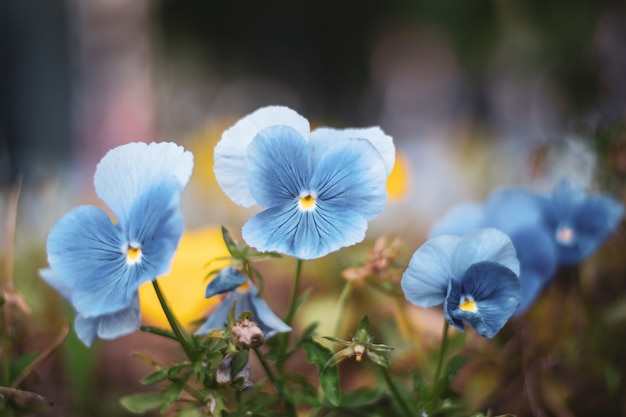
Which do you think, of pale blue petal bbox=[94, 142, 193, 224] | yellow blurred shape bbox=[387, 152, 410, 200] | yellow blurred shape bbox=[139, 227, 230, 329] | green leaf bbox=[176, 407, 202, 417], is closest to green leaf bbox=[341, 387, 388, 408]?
green leaf bbox=[176, 407, 202, 417]

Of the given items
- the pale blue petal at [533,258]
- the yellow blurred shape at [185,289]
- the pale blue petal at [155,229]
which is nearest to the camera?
the pale blue petal at [155,229]

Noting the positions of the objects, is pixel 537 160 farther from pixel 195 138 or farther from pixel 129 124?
pixel 129 124

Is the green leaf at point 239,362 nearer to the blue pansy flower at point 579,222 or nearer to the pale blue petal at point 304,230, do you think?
the pale blue petal at point 304,230

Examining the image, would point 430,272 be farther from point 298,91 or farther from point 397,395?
point 298,91

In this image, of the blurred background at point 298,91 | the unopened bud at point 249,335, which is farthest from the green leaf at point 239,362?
the blurred background at point 298,91

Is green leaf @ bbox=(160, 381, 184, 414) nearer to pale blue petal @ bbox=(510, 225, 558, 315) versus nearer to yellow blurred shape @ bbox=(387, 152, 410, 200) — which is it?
pale blue petal @ bbox=(510, 225, 558, 315)

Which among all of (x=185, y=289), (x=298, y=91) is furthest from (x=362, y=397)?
(x=298, y=91)

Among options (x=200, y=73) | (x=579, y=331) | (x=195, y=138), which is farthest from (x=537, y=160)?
(x=200, y=73)
